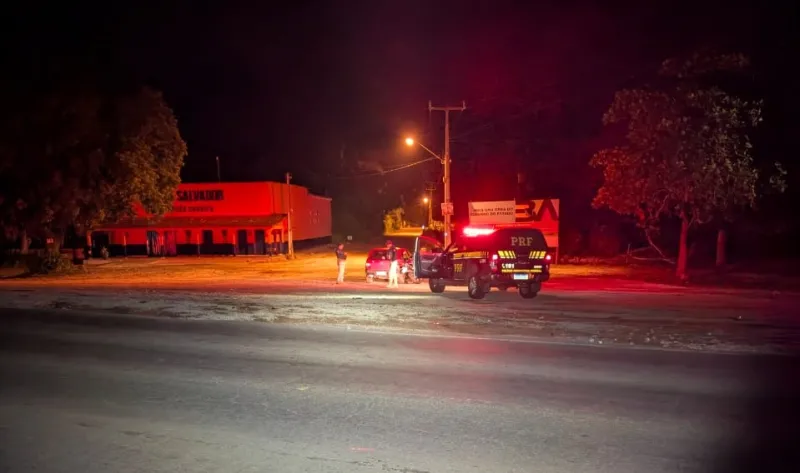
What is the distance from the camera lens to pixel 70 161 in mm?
29922

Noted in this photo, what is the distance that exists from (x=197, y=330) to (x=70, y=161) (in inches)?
901

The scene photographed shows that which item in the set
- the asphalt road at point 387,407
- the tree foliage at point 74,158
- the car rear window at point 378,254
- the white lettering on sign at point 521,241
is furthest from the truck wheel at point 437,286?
the tree foliage at point 74,158

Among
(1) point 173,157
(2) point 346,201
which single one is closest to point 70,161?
(1) point 173,157

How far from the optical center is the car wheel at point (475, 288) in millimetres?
16859

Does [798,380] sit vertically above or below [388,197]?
below

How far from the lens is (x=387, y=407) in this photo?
21.6ft

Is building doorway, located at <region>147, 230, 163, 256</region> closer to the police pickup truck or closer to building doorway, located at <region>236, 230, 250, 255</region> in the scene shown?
building doorway, located at <region>236, 230, 250, 255</region>

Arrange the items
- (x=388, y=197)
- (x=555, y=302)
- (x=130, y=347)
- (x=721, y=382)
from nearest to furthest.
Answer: (x=721, y=382) → (x=130, y=347) → (x=555, y=302) → (x=388, y=197)

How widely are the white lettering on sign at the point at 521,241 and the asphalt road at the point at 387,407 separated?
258 inches

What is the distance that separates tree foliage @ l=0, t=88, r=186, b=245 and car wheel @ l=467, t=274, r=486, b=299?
73.9 ft

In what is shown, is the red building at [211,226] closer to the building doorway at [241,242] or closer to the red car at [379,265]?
the building doorway at [241,242]

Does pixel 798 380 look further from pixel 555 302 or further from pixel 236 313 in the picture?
pixel 236 313

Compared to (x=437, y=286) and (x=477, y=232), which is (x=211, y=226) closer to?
(x=477, y=232)

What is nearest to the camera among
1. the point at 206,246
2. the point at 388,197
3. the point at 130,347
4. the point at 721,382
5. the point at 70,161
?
the point at 721,382
